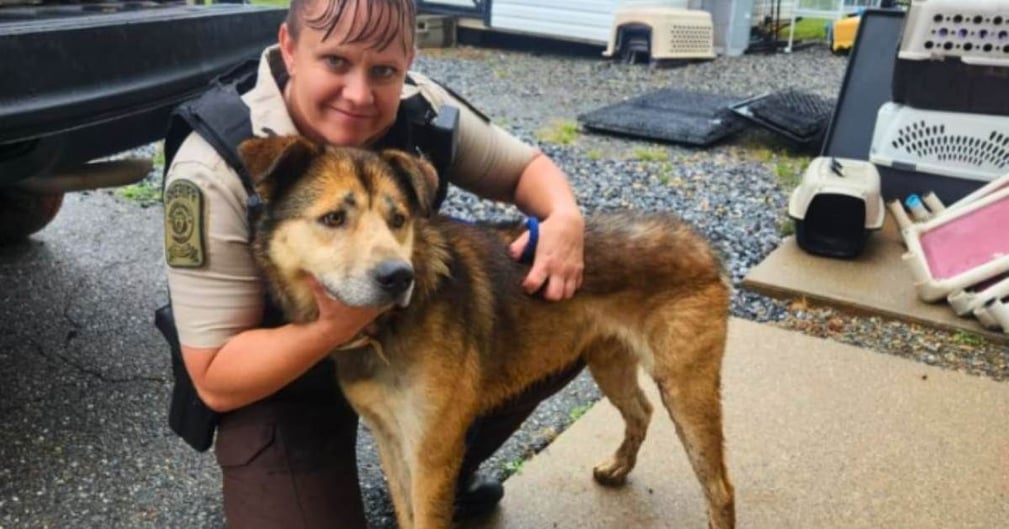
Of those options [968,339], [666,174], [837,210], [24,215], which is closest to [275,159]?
[24,215]

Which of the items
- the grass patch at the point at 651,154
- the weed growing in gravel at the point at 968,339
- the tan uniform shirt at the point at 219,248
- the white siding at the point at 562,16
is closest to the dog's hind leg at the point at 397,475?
the tan uniform shirt at the point at 219,248

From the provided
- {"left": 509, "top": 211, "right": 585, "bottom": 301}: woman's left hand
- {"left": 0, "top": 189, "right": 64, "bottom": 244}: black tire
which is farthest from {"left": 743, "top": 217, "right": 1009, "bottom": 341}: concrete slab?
{"left": 0, "top": 189, "right": 64, "bottom": 244}: black tire

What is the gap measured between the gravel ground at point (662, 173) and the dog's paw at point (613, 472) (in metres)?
0.33

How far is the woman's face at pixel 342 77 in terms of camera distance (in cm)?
207

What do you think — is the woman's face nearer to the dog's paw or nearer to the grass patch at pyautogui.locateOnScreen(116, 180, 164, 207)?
the dog's paw

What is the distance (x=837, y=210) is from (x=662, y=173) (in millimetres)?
1804

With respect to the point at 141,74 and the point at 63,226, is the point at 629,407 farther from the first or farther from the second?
the point at 63,226

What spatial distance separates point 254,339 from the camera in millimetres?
2096

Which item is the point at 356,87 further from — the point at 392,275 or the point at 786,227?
the point at 786,227

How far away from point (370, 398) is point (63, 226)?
11.7ft

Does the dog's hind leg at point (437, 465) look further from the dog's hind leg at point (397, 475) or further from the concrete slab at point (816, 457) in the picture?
the concrete slab at point (816, 457)

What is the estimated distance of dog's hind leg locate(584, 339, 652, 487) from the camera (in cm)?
291

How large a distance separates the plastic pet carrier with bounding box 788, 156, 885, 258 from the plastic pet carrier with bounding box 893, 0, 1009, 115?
635mm

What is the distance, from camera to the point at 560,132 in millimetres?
7590
